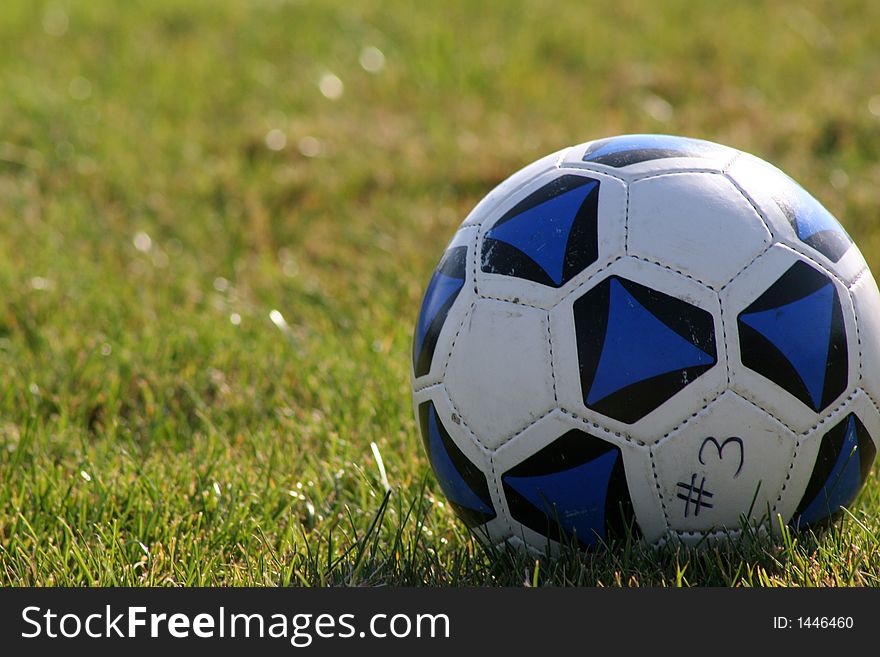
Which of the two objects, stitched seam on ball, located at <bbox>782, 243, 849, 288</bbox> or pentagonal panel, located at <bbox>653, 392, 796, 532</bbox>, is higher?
stitched seam on ball, located at <bbox>782, 243, 849, 288</bbox>

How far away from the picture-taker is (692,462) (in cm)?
270

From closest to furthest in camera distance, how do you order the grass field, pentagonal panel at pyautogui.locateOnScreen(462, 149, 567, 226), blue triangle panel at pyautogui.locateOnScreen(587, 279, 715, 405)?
1. blue triangle panel at pyautogui.locateOnScreen(587, 279, 715, 405)
2. pentagonal panel at pyautogui.locateOnScreen(462, 149, 567, 226)
3. the grass field

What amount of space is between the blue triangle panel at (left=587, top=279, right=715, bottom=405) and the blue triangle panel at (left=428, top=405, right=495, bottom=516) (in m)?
0.46

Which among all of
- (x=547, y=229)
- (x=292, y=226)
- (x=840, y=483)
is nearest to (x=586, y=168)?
(x=547, y=229)

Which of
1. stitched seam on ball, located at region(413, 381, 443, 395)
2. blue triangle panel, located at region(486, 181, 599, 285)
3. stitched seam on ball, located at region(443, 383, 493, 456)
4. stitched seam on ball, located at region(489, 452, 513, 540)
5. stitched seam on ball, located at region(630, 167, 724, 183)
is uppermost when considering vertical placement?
stitched seam on ball, located at region(630, 167, 724, 183)

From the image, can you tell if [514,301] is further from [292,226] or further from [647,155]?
[292,226]

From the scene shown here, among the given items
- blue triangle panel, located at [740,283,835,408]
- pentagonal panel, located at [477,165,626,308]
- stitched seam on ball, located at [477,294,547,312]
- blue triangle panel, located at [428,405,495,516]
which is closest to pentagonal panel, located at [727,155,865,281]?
blue triangle panel, located at [740,283,835,408]

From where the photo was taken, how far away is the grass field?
3143mm

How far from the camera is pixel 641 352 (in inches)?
105

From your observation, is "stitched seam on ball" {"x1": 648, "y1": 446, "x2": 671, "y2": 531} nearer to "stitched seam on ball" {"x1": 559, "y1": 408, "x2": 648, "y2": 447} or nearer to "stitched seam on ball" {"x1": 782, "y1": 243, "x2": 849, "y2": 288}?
"stitched seam on ball" {"x1": 559, "y1": 408, "x2": 648, "y2": 447}

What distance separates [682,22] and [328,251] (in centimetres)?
423

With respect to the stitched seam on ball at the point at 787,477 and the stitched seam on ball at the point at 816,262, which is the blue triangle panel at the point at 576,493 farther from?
the stitched seam on ball at the point at 816,262

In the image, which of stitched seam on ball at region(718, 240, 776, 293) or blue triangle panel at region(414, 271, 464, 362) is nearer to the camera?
stitched seam on ball at region(718, 240, 776, 293)

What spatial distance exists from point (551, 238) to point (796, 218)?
0.65 meters
